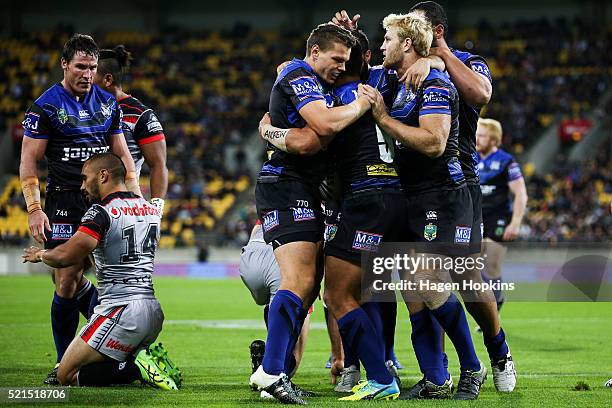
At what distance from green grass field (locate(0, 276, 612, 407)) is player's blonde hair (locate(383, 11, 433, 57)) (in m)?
2.31

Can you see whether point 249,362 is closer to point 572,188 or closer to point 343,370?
point 343,370

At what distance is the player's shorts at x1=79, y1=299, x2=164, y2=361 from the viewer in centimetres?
724

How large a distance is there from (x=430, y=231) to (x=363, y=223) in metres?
0.47

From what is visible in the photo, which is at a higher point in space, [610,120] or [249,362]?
[610,120]

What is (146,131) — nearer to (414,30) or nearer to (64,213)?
(64,213)

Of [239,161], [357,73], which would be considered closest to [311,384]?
[357,73]

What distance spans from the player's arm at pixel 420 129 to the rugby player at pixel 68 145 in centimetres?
250

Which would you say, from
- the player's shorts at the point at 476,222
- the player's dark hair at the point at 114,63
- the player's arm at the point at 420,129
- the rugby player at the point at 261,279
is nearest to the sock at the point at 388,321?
the rugby player at the point at 261,279

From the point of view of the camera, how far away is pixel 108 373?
24.0ft

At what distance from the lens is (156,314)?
745cm

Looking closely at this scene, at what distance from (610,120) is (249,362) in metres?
30.1

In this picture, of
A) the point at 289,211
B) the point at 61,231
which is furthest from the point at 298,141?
the point at 61,231

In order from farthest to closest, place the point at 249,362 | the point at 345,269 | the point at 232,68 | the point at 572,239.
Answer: the point at 232,68 < the point at 572,239 < the point at 249,362 < the point at 345,269

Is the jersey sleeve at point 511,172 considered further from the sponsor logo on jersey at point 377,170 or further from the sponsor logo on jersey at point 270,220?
the sponsor logo on jersey at point 270,220
